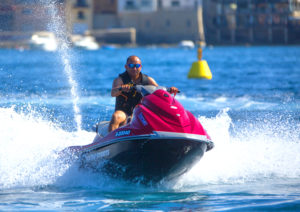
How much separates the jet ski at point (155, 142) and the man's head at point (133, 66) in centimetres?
47

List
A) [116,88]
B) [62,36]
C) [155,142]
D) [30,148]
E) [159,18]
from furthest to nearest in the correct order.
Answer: [159,18]
[62,36]
[30,148]
[116,88]
[155,142]

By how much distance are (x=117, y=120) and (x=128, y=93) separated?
0.38m

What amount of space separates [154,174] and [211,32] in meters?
71.3

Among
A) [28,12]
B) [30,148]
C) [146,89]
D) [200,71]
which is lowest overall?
[30,148]

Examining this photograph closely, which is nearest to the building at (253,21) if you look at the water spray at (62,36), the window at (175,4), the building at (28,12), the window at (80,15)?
the window at (175,4)

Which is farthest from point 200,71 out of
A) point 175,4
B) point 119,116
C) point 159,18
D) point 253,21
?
point 253,21

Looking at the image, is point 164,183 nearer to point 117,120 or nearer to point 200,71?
point 117,120

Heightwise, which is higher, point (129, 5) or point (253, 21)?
point (129, 5)

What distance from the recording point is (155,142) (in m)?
5.87

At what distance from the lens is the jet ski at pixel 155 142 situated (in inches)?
231

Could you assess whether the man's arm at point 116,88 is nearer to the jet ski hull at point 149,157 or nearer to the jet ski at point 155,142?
the jet ski at point 155,142

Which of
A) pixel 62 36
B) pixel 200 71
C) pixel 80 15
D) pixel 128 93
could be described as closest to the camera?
pixel 128 93

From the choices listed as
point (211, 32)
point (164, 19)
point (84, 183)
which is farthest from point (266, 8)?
point (84, 183)

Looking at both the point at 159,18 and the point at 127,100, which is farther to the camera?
the point at 159,18
